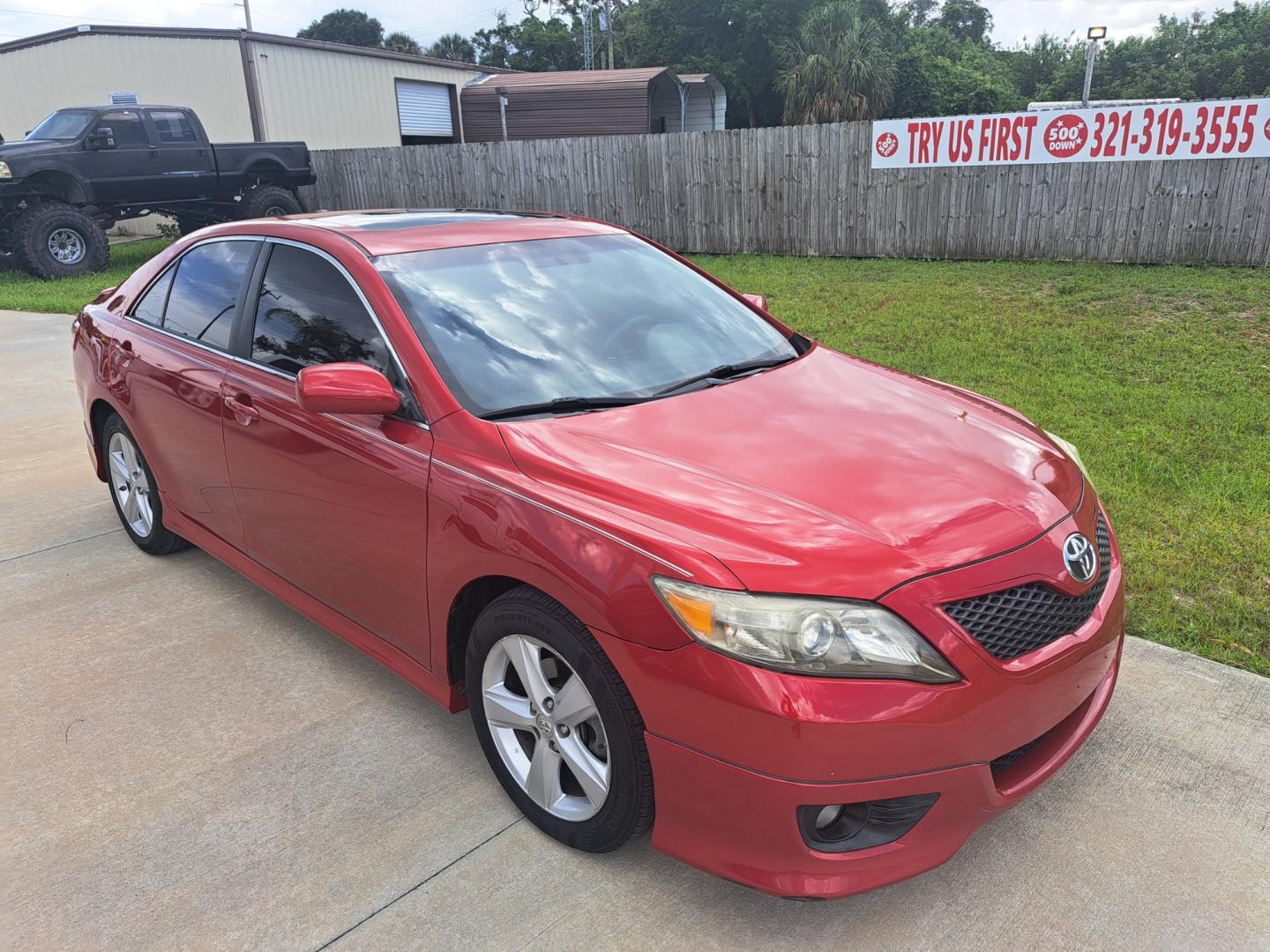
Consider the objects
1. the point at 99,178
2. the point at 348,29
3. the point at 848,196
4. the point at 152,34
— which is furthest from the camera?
the point at 348,29

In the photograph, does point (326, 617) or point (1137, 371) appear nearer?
A: point (326, 617)

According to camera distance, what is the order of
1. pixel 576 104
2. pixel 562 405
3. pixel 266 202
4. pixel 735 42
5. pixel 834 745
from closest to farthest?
pixel 834 745 < pixel 562 405 < pixel 266 202 < pixel 576 104 < pixel 735 42

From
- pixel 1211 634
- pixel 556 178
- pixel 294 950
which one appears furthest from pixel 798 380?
pixel 556 178

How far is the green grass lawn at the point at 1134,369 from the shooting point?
3.88 meters

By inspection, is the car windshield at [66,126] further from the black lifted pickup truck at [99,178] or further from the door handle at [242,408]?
the door handle at [242,408]

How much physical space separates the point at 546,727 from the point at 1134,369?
6.22 meters

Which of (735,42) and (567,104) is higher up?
(735,42)

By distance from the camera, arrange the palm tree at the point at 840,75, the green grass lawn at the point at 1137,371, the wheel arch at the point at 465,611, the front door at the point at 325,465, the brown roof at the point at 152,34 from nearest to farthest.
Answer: the wheel arch at the point at 465,611
the front door at the point at 325,465
the green grass lawn at the point at 1137,371
the brown roof at the point at 152,34
the palm tree at the point at 840,75

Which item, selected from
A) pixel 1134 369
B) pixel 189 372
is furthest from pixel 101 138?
pixel 1134 369

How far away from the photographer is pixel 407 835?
8.66 feet

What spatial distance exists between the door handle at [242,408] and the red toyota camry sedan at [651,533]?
0.02m

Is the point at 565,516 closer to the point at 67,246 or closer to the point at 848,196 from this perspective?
the point at 848,196

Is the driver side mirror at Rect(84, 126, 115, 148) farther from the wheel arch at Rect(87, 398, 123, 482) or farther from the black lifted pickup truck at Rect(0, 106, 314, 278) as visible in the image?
the wheel arch at Rect(87, 398, 123, 482)

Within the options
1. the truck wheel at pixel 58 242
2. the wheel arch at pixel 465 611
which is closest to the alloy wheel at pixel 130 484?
the wheel arch at pixel 465 611
